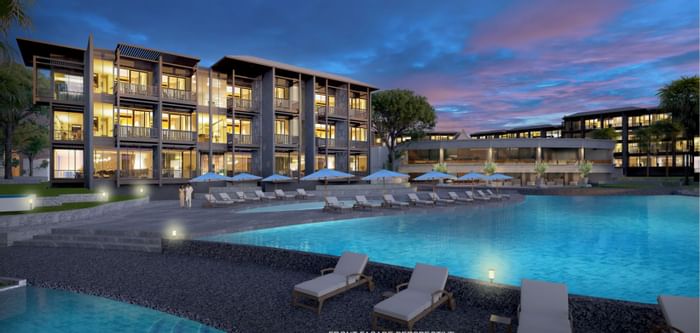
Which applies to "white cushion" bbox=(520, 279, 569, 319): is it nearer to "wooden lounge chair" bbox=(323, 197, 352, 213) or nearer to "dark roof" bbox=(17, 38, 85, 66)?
"wooden lounge chair" bbox=(323, 197, 352, 213)

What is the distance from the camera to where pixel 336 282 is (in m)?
7.74

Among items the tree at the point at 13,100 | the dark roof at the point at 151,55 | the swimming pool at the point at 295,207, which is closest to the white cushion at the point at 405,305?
the swimming pool at the point at 295,207

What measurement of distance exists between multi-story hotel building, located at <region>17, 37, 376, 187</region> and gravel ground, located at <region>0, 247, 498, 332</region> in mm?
18653

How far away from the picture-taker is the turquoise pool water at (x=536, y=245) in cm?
1027

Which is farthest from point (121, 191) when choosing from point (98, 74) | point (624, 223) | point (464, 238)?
point (624, 223)

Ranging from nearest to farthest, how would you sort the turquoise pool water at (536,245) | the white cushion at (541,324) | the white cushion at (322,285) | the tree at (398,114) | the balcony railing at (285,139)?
the white cushion at (541,324) < the white cushion at (322,285) < the turquoise pool water at (536,245) < the balcony railing at (285,139) < the tree at (398,114)

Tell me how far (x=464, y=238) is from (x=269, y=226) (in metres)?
7.89

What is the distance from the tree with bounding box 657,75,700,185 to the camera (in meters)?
49.2

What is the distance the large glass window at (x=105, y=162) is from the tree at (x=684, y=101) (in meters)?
65.2

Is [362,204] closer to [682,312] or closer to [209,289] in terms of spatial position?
[209,289]

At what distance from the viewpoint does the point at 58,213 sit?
15102 mm

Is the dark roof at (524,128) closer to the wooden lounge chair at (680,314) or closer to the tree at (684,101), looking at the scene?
the tree at (684,101)

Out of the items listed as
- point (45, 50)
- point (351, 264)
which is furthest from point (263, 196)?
→ point (45, 50)

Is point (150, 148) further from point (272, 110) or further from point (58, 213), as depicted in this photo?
point (58, 213)
